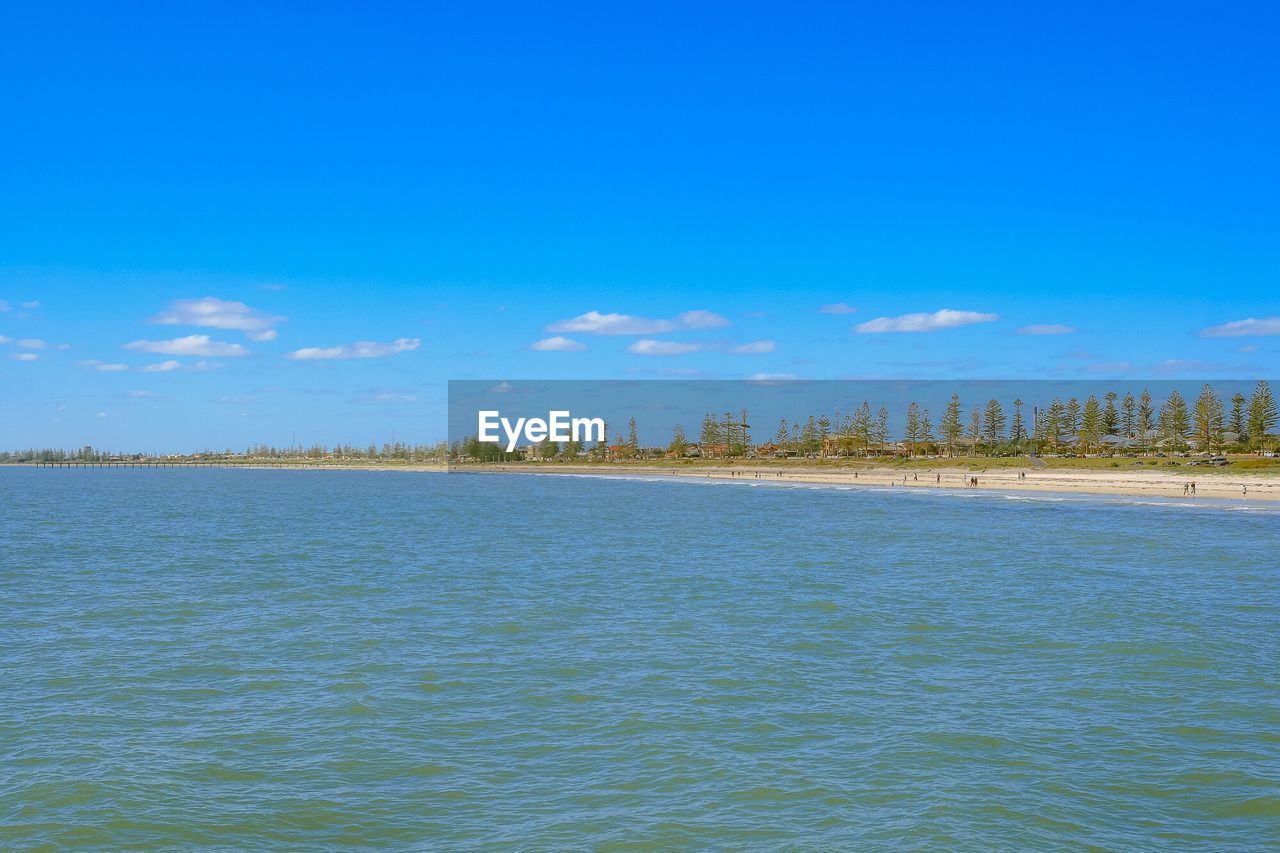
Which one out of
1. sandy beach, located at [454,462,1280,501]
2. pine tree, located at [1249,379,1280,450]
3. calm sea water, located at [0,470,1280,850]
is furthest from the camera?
pine tree, located at [1249,379,1280,450]

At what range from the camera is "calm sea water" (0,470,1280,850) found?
10.4 m

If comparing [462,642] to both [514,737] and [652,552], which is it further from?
[652,552]

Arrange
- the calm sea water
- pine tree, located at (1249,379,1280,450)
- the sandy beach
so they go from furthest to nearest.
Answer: pine tree, located at (1249,379,1280,450)
the sandy beach
the calm sea water

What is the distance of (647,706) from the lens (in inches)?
578

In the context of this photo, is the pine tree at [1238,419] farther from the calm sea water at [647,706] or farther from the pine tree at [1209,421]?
the calm sea water at [647,706]

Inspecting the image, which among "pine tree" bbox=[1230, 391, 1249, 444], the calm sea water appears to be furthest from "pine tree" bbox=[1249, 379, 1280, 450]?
the calm sea water

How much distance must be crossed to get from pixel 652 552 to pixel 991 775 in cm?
2749

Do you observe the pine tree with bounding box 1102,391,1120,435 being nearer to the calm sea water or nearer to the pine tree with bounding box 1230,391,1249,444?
the pine tree with bounding box 1230,391,1249,444

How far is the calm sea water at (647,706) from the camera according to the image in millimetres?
10445

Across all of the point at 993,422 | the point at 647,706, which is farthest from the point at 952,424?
the point at 647,706

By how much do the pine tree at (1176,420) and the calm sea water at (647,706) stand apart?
119093 mm

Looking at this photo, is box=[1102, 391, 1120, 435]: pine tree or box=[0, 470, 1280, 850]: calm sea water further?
box=[1102, 391, 1120, 435]: pine tree

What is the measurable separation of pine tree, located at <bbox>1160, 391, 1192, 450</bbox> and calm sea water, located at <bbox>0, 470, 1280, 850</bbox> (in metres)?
119

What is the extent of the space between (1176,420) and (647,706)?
480 feet
